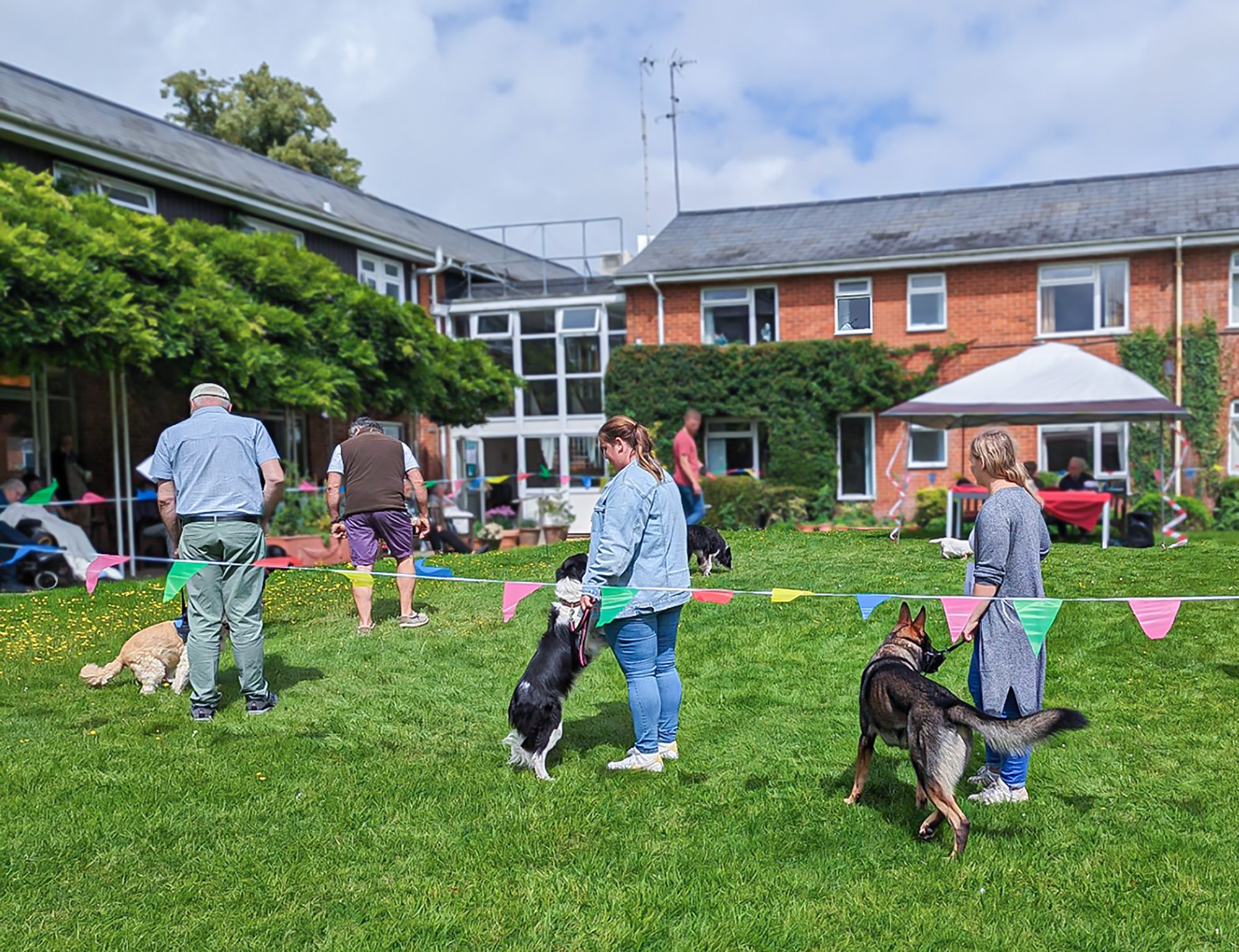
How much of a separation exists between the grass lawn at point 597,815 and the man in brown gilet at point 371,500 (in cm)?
69

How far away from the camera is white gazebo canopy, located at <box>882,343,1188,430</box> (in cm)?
1309

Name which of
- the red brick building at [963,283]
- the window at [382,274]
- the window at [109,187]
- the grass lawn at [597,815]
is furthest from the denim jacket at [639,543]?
the window at [382,274]

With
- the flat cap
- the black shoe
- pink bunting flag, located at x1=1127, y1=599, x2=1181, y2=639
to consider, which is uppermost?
the flat cap

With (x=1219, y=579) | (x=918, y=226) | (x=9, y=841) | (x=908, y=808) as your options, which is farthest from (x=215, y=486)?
(x=918, y=226)

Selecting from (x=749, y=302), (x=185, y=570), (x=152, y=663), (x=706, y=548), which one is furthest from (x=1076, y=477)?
(x=185, y=570)

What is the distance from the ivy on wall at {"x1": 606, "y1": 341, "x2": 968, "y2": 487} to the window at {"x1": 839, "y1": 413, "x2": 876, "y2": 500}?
15.4 inches

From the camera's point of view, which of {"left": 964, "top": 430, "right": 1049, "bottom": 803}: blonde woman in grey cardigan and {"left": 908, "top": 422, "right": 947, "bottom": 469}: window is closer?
{"left": 964, "top": 430, "right": 1049, "bottom": 803}: blonde woman in grey cardigan

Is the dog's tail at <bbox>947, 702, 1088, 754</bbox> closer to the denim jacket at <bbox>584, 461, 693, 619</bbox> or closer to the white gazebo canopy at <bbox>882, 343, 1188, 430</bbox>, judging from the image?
the denim jacket at <bbox>584, 461, 693, 619</bbox>

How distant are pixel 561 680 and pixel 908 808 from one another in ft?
5.33

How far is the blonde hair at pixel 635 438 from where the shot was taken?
15.3 ft


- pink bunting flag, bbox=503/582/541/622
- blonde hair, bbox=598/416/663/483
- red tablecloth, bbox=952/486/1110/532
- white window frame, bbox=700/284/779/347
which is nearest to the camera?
blonde hair, bbox=598/416/663/483

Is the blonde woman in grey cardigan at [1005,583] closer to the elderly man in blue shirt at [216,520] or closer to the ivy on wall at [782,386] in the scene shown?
the elderly man in blue shirt at [216,520]

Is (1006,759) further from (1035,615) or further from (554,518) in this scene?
(554,518)

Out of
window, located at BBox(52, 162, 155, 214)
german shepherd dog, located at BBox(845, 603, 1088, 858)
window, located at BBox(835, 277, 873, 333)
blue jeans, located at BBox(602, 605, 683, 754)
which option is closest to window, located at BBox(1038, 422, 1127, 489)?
window, located at BBox(835, 277, 873, 333)
